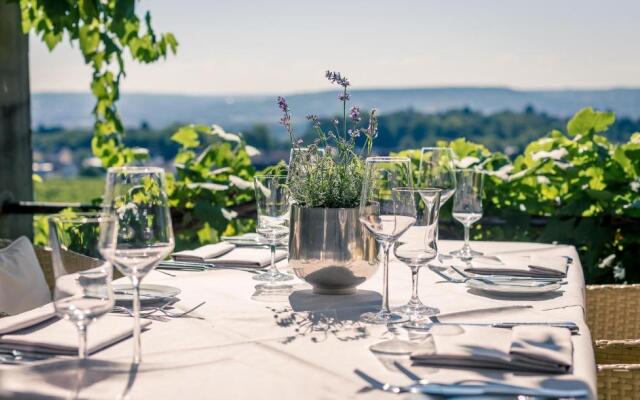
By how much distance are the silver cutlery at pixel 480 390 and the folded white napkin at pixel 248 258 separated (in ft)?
3.60

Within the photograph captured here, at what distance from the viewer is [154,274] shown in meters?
2.17

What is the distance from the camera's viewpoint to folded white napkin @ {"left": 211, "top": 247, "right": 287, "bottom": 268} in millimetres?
2293

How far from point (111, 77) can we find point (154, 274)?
2.52m

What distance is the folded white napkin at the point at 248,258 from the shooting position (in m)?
2.29

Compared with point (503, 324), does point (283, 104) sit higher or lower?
higher

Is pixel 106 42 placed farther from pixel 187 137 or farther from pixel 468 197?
pixel 468 197

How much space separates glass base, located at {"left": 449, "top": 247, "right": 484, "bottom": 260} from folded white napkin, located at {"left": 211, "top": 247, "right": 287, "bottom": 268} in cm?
53

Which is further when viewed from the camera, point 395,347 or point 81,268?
point 395,347

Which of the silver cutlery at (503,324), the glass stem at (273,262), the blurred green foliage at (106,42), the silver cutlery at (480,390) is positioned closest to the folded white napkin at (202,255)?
the glass stem at (273,262)

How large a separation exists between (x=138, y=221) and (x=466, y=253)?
4.56ft

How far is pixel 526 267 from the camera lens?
88.1 inches

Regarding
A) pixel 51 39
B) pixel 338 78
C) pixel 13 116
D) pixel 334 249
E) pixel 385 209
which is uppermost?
pixel 51 39

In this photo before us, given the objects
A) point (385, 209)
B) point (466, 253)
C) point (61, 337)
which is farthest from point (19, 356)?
point (466, 253)

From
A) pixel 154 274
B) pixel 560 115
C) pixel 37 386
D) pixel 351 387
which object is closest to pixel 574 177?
pixel 154 274
